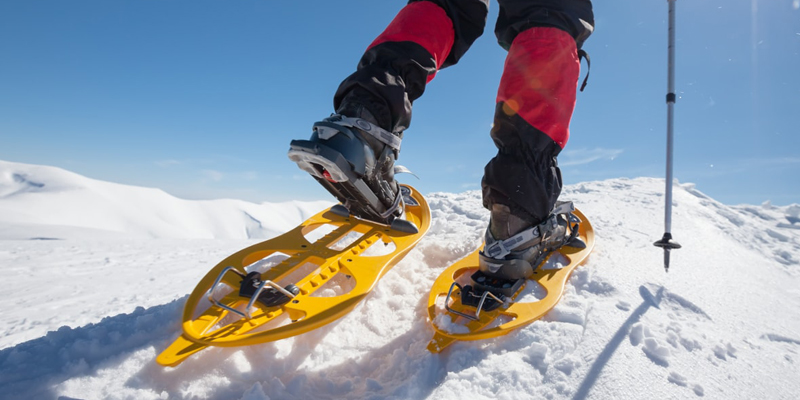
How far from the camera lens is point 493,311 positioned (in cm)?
142

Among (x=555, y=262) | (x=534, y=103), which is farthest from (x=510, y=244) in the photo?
(x=534, y=103)

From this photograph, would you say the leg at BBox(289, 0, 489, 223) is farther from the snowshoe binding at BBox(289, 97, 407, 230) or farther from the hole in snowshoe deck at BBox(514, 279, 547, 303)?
the hole in snowshoe deck at BBox(514, 279, 547, 303)

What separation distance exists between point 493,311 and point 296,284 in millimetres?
863

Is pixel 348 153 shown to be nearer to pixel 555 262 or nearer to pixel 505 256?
pixel 505 256

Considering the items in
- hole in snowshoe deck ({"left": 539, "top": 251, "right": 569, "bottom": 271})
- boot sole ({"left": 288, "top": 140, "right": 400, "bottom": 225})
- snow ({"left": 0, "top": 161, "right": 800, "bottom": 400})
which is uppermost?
boot sole ({"left": 288, "top": 140, "right": 400, "bottom": 225})

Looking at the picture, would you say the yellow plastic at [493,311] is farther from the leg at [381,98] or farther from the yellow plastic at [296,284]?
the leg at [381,98]

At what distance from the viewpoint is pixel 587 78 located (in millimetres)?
1758

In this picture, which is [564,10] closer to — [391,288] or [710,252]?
[391,288]

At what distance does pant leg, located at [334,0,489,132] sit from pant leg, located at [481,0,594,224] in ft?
1.17

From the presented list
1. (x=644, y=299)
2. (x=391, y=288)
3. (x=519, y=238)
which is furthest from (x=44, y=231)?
(x=644, y=299)

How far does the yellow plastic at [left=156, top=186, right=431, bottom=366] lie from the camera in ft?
4.01

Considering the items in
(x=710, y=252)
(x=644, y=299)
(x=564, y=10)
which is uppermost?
(x=564, y=10)

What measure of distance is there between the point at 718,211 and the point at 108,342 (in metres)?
5.63

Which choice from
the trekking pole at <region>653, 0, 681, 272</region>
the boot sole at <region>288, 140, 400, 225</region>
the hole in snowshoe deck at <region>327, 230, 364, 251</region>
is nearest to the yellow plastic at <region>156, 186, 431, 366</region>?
the hole in snowshoe deck at <region>327, 230, 364, 251</region>
